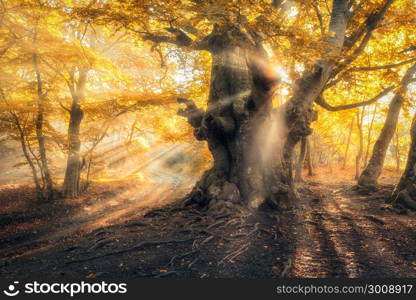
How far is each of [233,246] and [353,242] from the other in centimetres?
257

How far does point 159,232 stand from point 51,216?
689 cm

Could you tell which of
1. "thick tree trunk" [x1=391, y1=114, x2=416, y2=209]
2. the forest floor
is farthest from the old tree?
"thick tree trunk" [x1=391, y1=114, x2=416, y2=209]

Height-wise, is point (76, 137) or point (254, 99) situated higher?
point (254, 99)

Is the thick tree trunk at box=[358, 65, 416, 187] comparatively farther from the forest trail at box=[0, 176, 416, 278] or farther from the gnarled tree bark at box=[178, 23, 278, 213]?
the gnarled tree bark at box=[178, 23, 278, 213]

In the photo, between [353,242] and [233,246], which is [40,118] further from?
[353,242]

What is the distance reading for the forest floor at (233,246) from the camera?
3.76 metres

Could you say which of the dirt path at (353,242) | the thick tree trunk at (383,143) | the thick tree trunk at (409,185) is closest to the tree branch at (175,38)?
the dirt path at (353,242)

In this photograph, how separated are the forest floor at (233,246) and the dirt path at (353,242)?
0.02 meters

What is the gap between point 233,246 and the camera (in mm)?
4645

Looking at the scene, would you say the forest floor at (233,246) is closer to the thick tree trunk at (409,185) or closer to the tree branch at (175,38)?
the thick tree trunk at (409,185)

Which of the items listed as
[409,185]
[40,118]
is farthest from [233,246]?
[40,118]

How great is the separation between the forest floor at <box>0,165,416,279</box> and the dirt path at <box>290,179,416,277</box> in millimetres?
16

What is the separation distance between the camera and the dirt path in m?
3.65

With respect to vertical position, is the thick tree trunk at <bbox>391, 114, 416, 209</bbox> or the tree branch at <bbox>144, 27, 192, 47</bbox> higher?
the tree branch at <bbox>144, 27, 192, 47</bbox>
